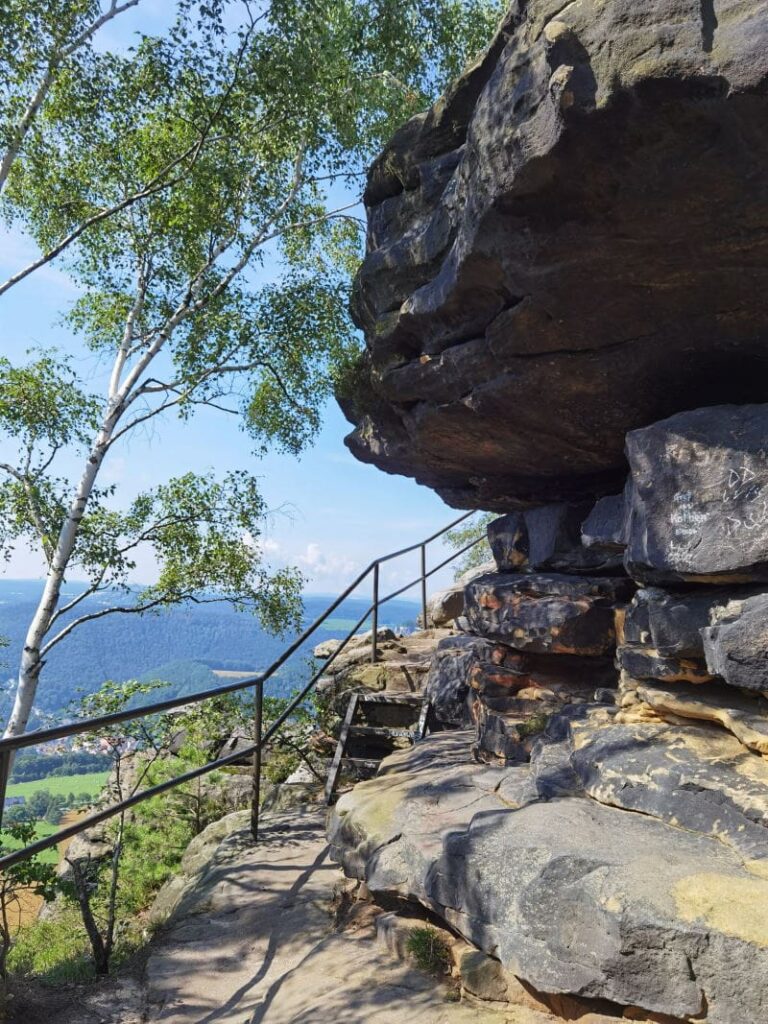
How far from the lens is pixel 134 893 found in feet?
20.6

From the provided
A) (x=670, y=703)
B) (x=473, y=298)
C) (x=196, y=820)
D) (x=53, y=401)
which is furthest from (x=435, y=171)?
(x=53, y=401)

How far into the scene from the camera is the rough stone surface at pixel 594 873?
2678mm

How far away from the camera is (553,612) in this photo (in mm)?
5863

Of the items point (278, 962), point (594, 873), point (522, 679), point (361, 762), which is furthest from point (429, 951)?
point (361, 762)

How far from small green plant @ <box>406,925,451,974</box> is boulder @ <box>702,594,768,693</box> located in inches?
86.9

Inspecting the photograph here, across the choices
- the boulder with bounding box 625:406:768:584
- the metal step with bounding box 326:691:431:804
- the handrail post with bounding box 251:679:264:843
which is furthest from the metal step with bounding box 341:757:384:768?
the boulder with bounding box 625:406:768:584

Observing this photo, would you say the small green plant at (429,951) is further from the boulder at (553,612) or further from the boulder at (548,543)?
the boulder at (548,543)

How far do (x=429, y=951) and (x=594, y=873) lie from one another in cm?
111

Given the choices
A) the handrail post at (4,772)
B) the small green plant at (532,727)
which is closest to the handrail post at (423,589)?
the small green plant at (532,727)

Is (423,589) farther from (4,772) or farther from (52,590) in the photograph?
(4,772)

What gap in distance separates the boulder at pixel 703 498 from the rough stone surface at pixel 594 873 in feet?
3.56

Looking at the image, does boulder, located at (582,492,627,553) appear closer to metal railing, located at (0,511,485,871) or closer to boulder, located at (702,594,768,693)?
boulder, located at (702,594,768,693)

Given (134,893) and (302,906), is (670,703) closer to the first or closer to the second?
(302,906)

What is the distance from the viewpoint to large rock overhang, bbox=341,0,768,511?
3285 millimetres
